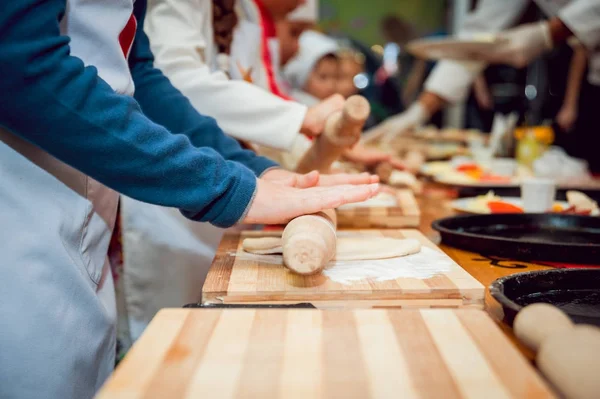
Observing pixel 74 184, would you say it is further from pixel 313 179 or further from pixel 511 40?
pixel 511 40

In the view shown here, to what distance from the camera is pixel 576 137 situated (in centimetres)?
392

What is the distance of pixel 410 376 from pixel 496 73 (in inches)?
257

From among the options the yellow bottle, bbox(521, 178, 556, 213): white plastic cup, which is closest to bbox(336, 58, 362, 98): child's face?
the yellow bottle

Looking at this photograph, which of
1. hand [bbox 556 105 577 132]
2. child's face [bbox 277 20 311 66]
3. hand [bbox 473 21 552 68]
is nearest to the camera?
hand [bbox 473 21 552 68]

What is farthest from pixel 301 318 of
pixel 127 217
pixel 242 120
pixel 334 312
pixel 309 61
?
pixel 309 61

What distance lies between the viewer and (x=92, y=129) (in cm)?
84

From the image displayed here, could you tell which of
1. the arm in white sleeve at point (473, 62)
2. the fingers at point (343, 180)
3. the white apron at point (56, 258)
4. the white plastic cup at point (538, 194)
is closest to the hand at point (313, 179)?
the fingers at point (343, 180)

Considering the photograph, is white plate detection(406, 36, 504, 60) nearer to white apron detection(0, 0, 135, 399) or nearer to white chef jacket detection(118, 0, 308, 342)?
white chef jacket detection(118, 0, 308, 342)

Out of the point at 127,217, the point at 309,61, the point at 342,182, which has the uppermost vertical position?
the point at 309,61

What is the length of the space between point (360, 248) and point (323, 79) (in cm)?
321

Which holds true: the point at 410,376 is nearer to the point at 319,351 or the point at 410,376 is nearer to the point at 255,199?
the point at 319,351

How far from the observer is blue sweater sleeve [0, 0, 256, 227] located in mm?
789

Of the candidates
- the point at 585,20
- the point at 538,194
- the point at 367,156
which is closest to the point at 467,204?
the point at 538,194

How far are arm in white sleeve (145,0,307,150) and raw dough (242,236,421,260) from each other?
1.72ft
